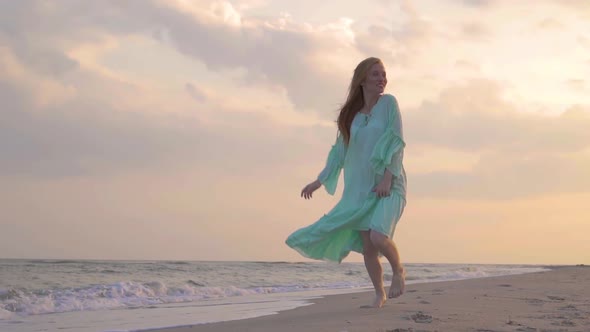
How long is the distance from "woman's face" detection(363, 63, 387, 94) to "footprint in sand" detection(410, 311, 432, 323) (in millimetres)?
1701

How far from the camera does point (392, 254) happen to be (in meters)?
4.80

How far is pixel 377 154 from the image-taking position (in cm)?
483

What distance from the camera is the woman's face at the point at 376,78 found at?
200 inches

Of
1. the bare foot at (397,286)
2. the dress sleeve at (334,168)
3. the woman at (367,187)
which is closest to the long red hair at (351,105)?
the woman at (367,187)

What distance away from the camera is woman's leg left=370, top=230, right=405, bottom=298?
4.72 metres

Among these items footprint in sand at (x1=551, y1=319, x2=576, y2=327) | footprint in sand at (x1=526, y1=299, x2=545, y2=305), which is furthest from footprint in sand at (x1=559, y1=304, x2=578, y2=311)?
footprint in sand at (x1=551, y1=319, x2=576, y2=327)

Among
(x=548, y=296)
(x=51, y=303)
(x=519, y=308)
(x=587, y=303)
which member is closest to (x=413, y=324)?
(x=519, y=308)

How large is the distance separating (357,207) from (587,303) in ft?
7.90

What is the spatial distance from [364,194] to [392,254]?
0.49 meters

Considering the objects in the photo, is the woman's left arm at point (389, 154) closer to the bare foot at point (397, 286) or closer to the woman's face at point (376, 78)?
the woman's face at point (376, 78)

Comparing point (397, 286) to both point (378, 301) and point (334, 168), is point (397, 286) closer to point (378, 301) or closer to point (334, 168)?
point (378, 301)

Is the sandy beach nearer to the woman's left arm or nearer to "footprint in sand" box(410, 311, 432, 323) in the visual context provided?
"footprint in sand" box(410, 311, 432, 323)

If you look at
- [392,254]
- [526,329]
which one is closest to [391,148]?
[392,254]

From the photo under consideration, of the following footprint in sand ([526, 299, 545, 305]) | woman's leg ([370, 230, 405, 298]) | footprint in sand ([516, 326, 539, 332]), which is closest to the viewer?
footprint in sand ([516, 326, 539, 332])
